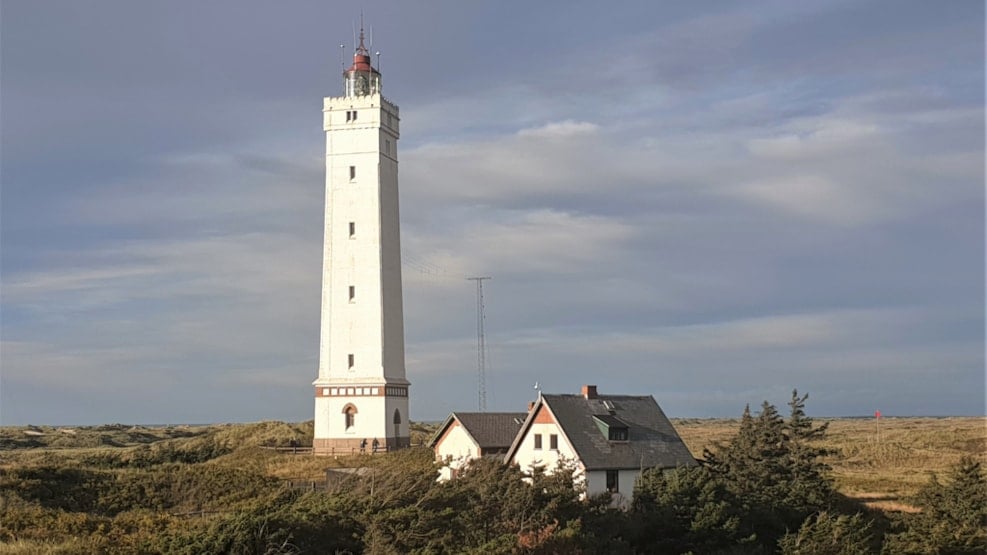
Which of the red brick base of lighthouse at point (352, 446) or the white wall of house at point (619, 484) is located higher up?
the red brick base of lighthouse at point (352, 446)

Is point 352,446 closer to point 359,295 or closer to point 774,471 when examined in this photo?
point 359,295

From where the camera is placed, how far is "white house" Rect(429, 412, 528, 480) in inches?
1599

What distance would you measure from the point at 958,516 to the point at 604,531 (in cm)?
1152

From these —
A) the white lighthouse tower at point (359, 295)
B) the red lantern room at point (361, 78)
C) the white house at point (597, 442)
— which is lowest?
the white house at point (597, 442)

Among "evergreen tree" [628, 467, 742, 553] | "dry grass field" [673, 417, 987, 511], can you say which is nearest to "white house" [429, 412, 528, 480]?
"dry grass field" [673, 417, 987, 511]

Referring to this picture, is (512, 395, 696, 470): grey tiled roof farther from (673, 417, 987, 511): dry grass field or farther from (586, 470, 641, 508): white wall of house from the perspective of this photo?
(673, 417, 987, 511): dry grass field

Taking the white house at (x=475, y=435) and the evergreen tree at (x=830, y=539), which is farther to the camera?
the white house at (x=475, y=435)

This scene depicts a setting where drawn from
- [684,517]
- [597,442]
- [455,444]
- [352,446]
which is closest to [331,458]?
[352,446]

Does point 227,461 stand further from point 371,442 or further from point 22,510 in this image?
point 22,510

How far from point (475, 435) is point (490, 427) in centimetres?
120

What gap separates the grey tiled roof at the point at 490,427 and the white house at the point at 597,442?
4.21 meters

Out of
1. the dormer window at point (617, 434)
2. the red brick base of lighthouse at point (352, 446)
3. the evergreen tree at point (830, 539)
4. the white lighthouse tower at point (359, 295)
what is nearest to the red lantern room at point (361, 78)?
the white lighthouse tower at point (359, 295)

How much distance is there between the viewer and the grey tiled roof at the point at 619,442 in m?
35.1

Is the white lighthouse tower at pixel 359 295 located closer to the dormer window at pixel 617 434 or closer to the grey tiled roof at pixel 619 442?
the grey tiled roof at pixel 619 442
